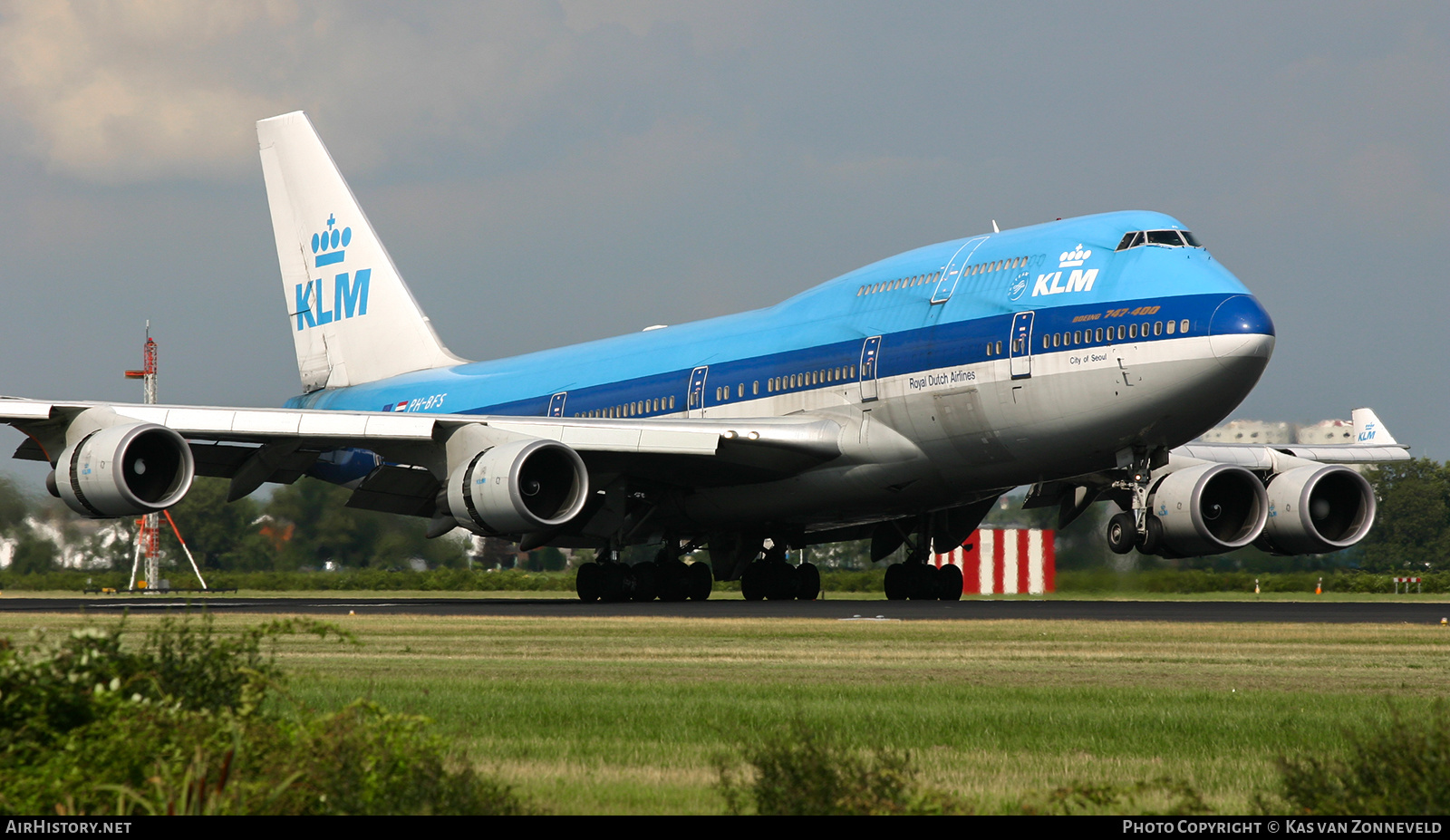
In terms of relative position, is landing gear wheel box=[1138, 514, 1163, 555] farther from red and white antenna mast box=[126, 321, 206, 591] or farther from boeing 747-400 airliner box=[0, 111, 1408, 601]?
red and white antenna mast box=[126, 321, 206, 591]

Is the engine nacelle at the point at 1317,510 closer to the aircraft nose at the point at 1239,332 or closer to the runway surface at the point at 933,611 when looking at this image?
the runway surface at the point at 933,611

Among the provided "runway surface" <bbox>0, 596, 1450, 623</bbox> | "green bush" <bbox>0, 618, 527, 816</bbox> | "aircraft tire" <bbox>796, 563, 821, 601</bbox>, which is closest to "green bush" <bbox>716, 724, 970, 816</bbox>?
"green bush" <bbox>0, 618, 527, 816</bbox>

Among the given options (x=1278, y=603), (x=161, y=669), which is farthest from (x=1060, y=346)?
(x=161, y=669)

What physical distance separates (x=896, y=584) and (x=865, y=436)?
5.33 meters

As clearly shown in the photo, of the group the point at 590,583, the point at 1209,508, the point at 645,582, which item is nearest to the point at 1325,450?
the point at 1209,508

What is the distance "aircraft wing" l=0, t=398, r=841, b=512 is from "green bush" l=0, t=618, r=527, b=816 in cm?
1927

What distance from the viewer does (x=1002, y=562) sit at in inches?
1703

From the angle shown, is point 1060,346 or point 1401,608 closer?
point 1060,346

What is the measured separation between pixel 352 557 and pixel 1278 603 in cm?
2324

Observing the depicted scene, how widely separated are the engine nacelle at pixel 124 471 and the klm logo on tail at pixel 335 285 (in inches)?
572

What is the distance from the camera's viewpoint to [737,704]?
10.3 metres
